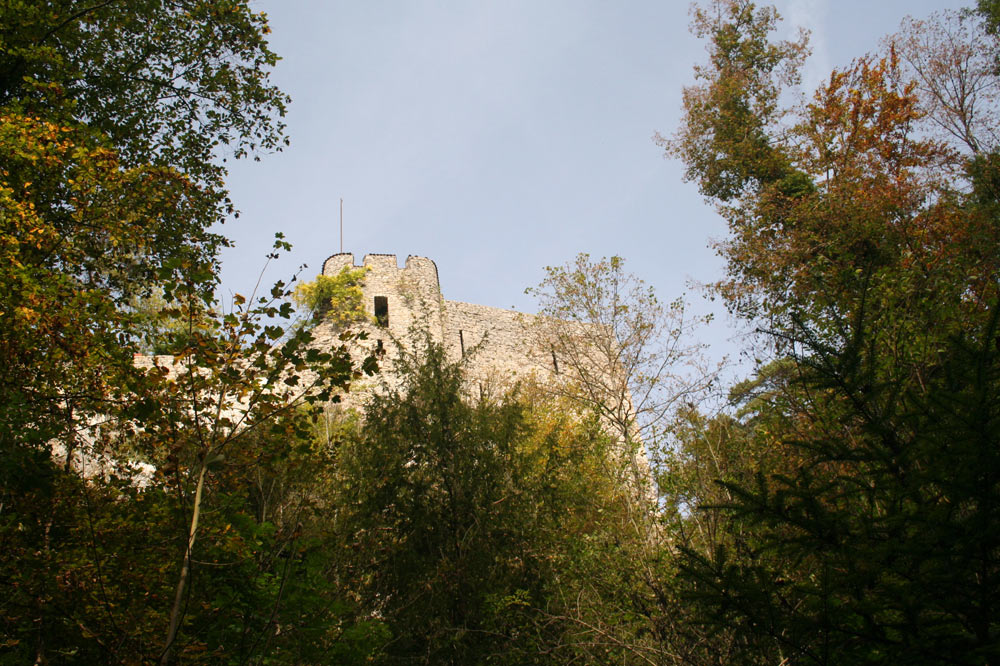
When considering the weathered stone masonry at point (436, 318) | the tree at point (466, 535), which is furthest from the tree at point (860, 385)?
the weathered stone masonry at point (436, 318)

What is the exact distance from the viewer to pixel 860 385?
3.86 m

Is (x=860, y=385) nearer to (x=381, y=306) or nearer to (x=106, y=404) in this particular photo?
(x=106, y=404)

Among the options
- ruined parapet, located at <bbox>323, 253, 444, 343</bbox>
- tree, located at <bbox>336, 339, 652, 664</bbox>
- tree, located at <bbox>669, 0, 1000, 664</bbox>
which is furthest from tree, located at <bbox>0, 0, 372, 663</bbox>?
ruined parapet, located at <bbox>323, 253, 444, 343</bbox>

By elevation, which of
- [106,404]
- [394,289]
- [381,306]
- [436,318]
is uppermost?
[394,289]

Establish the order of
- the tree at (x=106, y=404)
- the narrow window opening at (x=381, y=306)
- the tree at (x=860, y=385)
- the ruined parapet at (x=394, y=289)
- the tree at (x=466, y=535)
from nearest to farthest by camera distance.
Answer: the tree at (x=860, y=385) → the tree at (x=106, y=404) → the tree at (x=466, y=535) → the ruined parapet at (x=394, y=289) → the narrow window opening at (x=381, y=306)

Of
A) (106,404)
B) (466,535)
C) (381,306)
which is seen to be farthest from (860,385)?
(381,306)

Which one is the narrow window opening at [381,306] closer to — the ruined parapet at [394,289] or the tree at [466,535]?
the ruined parapet at [394,289]

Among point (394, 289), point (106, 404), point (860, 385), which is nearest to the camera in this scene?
point (860, 385)

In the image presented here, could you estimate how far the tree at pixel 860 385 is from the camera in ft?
9.49

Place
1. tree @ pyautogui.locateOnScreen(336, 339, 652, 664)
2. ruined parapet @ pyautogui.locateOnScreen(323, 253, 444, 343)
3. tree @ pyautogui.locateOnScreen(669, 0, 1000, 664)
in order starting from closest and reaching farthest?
1. tree @ pyautogui.locateOnScreen(669, 0, 1000, 664)
2. tree @ pyautogui.locateOnScreen(336, 339, 652, 664)
3. ruined parapet @ pyautogui.locateOnScreen(323, 253, 444, 343)

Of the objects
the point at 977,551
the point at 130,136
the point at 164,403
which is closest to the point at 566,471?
the point at 164,403

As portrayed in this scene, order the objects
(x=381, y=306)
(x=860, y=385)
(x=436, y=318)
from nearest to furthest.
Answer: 1. (x=860, y=385)
2. (x=381, y=306)
3. (x=436, y=318)

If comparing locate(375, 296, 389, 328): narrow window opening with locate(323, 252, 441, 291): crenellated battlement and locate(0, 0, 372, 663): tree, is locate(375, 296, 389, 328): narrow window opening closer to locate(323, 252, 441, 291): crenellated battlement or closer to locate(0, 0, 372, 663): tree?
locate(323, 252, 441, 291): crenellated battlement

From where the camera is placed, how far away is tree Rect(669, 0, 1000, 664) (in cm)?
289
